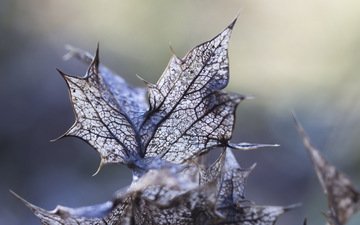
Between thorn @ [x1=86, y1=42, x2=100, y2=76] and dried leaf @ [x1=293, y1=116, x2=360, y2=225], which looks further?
thorn @ [x1=86, y1=42, x2=100, y2=76]

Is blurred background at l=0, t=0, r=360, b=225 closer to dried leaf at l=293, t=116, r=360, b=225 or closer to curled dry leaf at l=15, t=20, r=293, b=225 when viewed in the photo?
curled dry leaf at l=15, t=20, r=293, b=225

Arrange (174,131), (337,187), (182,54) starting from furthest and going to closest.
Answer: (182,54) → (174,131) → (337,187)

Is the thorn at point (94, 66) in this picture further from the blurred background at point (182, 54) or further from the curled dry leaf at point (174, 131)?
the blurred background at point (182, 54)

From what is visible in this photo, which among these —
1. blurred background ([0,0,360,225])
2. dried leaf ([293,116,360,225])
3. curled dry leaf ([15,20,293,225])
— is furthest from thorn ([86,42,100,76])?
blurred background ([0,0,360,225])

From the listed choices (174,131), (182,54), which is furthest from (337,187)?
(182,54)

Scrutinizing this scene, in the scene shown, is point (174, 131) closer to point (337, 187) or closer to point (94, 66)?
point (94, 66)

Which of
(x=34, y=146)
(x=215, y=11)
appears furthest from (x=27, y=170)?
(x=215, y=11)
